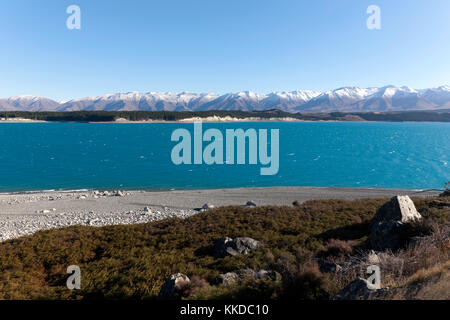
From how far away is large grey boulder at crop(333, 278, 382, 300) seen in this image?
17.0 feet

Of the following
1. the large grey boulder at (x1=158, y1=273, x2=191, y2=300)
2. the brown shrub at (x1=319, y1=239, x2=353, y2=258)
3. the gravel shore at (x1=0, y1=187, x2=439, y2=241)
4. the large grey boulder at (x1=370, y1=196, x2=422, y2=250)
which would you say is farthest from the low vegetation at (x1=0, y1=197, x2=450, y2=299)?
the gravel shore at (x1=0, y1=187, x2=439, y2=241)

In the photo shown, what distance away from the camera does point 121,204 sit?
97.5 feet

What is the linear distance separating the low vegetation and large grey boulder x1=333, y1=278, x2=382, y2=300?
1.32 feet

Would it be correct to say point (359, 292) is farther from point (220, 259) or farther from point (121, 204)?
point (121, 204)

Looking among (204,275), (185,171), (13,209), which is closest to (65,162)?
(185,171)

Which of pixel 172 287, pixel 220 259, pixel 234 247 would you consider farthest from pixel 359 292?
pixel 234 247

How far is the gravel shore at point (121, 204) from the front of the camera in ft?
72.1

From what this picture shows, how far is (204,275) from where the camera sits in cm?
968

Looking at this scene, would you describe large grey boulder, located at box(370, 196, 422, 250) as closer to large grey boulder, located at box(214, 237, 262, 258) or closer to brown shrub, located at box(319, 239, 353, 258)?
brown shrub, located at box(319, 239, 353, 258)

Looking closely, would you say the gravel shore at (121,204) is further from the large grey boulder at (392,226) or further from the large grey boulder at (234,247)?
the large grey boulder at (392,226)

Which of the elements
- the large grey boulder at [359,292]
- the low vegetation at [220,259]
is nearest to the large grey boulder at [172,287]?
the low vegetation at [220,259]

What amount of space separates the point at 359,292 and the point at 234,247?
787 cm

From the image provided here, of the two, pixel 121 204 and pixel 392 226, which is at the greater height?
pixel 392 226
